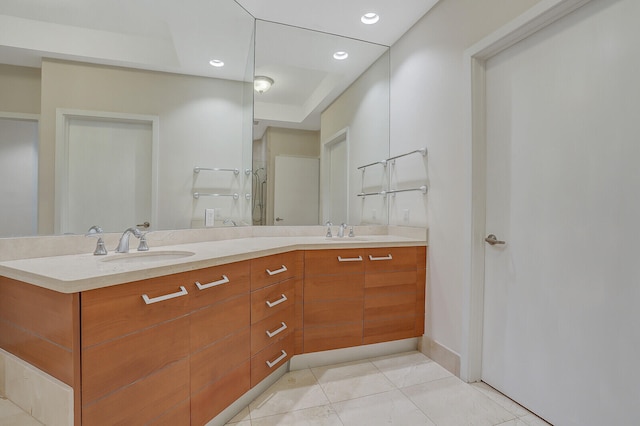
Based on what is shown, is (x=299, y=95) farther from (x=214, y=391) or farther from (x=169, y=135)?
(x=214, y=391)

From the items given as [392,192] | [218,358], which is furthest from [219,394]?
[392,192]

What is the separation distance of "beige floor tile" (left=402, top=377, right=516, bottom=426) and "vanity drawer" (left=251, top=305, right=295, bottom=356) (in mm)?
788

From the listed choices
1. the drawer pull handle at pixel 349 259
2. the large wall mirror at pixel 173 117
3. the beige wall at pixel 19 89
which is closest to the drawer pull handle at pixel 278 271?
Result: the drawer pull handle at pixel 349 259

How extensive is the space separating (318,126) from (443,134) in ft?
3.47

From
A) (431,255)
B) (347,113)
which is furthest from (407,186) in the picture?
(347,113)

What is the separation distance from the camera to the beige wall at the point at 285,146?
8.16ft

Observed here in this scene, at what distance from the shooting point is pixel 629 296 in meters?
1.22

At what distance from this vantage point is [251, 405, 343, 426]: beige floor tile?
4.93 feet

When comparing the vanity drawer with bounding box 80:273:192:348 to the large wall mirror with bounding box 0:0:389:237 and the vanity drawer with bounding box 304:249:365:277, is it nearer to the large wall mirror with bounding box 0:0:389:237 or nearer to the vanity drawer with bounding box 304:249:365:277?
the large wall mirror with bounding box 0:0:389:237

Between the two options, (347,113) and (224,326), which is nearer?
(224,326)

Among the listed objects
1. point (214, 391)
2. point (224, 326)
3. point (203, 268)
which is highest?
point (203, 268)

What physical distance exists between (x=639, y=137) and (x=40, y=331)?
2.26 m

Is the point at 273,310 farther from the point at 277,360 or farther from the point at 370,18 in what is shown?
the point at 370,18

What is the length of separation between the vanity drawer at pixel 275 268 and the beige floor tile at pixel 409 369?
89 centimetres
